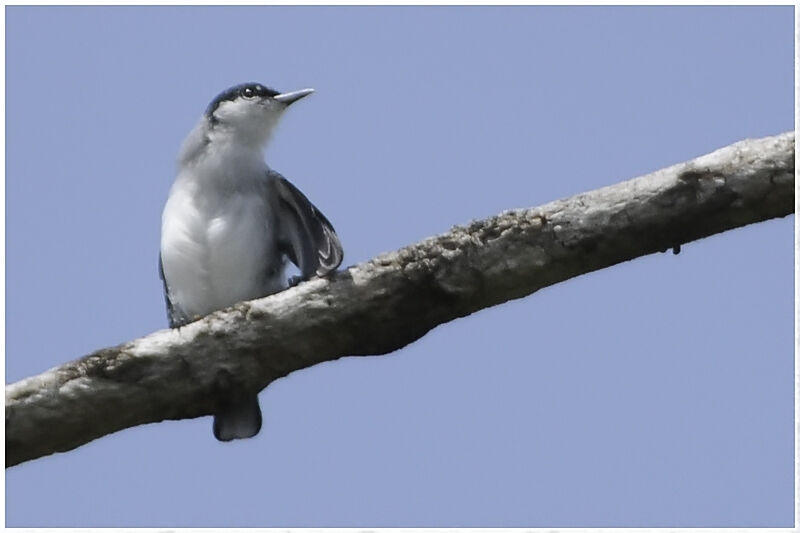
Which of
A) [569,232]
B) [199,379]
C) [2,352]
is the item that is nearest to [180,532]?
[199,379]

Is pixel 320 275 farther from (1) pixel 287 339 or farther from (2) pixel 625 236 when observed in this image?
(2) pixel 625 236

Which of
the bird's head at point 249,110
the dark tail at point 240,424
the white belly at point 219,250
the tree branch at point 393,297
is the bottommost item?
the dark tail at point 240,424

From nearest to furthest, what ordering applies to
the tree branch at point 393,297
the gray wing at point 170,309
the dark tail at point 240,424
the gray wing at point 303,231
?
the tree branch at point 393,297
the dark tail at point 240,424
the gray wing at point 303,231
the gray wing at point 170,309

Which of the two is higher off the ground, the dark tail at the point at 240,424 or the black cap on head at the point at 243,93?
the black cap on head at the point at 243,93

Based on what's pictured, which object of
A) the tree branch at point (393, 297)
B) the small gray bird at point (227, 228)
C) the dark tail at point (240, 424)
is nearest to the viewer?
the tree branch at point (393, 297)

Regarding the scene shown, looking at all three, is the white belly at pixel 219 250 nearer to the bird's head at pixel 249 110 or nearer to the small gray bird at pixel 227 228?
the small gray bird at pixel 227 228

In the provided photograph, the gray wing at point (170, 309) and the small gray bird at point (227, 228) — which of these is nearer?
the small gray bird at point (227, 228)

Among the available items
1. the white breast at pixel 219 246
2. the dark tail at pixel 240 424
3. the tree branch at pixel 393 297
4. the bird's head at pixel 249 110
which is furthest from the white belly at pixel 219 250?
the tree branch at pixel 393 297
